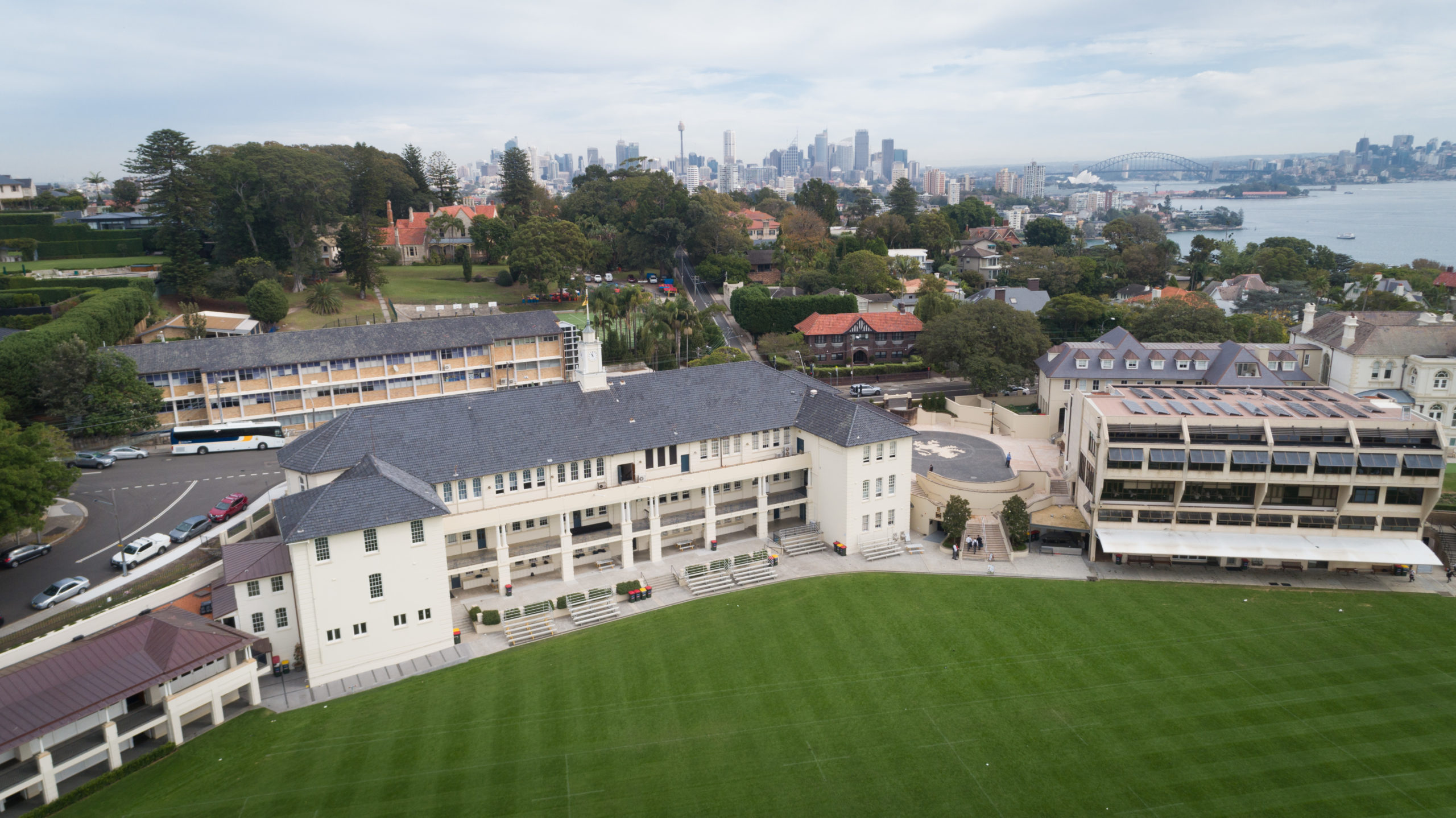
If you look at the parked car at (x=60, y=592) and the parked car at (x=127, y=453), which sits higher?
the parked car at (x=127, y=453)

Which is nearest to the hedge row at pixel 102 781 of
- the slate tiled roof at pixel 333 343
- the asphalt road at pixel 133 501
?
the asphalt road at pixel 133 501

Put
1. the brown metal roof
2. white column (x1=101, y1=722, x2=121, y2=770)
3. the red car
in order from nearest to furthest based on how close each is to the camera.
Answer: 1. the brown metal roof
2. white column (x1=101, y1=722, x2=121, y2=770)
3. the red car

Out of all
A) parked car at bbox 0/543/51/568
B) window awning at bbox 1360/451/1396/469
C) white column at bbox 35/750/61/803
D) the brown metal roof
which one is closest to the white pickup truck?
parked car at bbox 0/543/51/568

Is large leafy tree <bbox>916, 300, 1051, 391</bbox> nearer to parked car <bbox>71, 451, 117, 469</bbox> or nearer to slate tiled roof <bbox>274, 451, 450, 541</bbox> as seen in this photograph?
slate tiled roof <bbox>274, 451, 450, 541</bbox>

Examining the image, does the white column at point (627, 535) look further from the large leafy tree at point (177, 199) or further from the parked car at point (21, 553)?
the large leafy tree at point (177, 199)

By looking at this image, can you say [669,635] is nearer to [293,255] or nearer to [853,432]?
[853,432]
